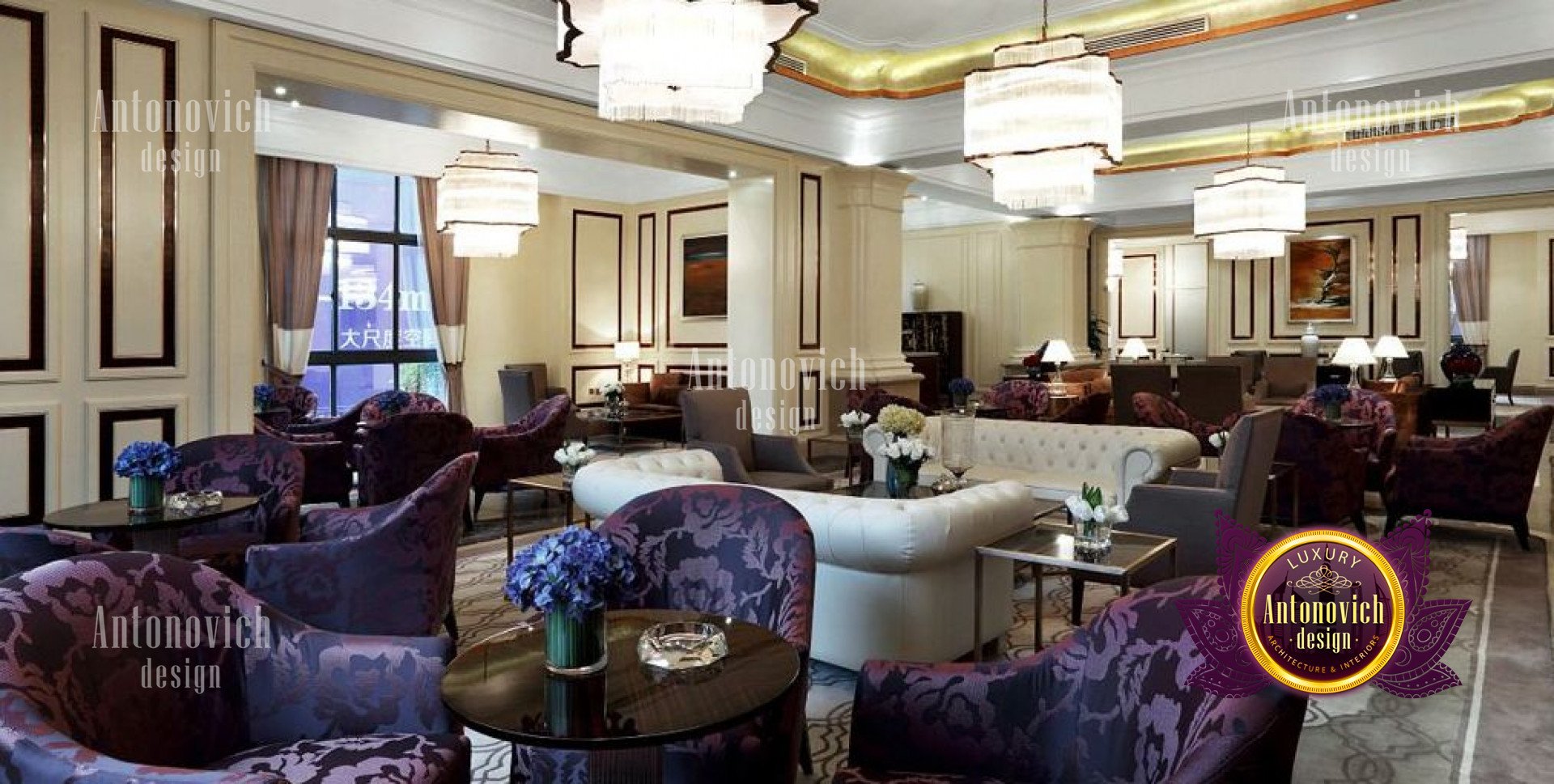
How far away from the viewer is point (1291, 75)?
19.3ft

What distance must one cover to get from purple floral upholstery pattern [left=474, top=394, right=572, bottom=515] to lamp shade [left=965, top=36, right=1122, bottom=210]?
3.26 meters

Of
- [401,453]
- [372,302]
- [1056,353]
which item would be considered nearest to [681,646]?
[401,453]

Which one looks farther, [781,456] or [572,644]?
[781,456]

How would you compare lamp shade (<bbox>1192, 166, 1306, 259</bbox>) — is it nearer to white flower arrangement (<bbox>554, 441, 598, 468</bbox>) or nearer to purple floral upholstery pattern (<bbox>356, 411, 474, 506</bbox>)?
white flower arrangement (<bbox>554, 441, 598, 468</bbox>)

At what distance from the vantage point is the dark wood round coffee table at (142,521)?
3.07 m

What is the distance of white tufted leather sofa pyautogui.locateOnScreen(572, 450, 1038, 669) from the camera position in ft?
9.91

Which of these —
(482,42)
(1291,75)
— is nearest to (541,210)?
(482,42)

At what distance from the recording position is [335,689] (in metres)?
1.94

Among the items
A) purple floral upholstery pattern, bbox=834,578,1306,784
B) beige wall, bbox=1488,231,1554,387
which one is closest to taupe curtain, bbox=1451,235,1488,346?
beige wall, bbox=1488,231,1554,387

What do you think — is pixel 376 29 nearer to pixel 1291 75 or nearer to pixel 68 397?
pixel 68 397

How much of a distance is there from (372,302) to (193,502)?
689 centimetres

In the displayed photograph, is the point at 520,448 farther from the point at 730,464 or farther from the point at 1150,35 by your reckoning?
the point at 1150,35

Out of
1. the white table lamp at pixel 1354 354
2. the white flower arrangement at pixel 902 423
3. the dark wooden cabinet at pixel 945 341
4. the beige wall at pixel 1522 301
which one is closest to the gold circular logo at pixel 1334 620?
the white flower arrangement at pixel 902 423

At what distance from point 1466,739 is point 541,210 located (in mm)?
9970
